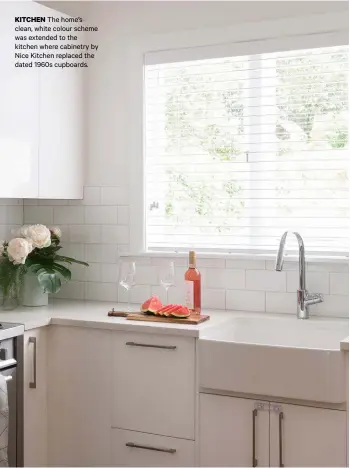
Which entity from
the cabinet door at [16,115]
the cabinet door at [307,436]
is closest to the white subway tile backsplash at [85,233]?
the cabinet door at [16,115]

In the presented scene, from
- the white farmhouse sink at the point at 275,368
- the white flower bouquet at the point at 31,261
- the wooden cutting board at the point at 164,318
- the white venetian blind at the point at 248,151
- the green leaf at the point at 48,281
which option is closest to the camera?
the white farmhouse sink at the point at 275,368

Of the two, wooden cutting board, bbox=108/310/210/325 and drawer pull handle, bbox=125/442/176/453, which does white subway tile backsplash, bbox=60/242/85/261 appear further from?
drawer pull handle, bbox=125/442/176/453

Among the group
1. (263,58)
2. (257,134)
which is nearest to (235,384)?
(257,134)

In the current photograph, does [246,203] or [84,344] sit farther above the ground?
[246,203]

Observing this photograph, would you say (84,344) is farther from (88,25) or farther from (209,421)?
(88,25)

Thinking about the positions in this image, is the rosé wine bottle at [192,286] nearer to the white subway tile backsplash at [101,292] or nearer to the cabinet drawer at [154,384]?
the cabinet drawer at [154,384]

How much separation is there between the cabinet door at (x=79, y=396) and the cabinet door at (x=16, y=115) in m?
0.70

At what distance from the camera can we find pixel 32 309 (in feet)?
11.3

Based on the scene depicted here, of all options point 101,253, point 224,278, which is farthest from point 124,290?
point 224,278

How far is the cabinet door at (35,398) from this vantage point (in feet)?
9.98

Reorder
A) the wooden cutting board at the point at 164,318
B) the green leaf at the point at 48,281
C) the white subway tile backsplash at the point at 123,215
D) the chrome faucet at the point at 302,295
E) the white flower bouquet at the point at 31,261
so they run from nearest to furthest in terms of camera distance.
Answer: the wooden cutting board at the point at 164,318 < the chrome faucet at the point at 302,295 < the white flower bouquet at the point at 31,261 < the green leaf at the point at 48,281 < the white subway tile backsplash at the point at 123,215

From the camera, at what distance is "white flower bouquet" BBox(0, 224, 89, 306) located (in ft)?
11.0

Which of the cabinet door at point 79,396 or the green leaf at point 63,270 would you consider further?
the green leaf at point 63,270

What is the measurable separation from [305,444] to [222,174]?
4.47ft
